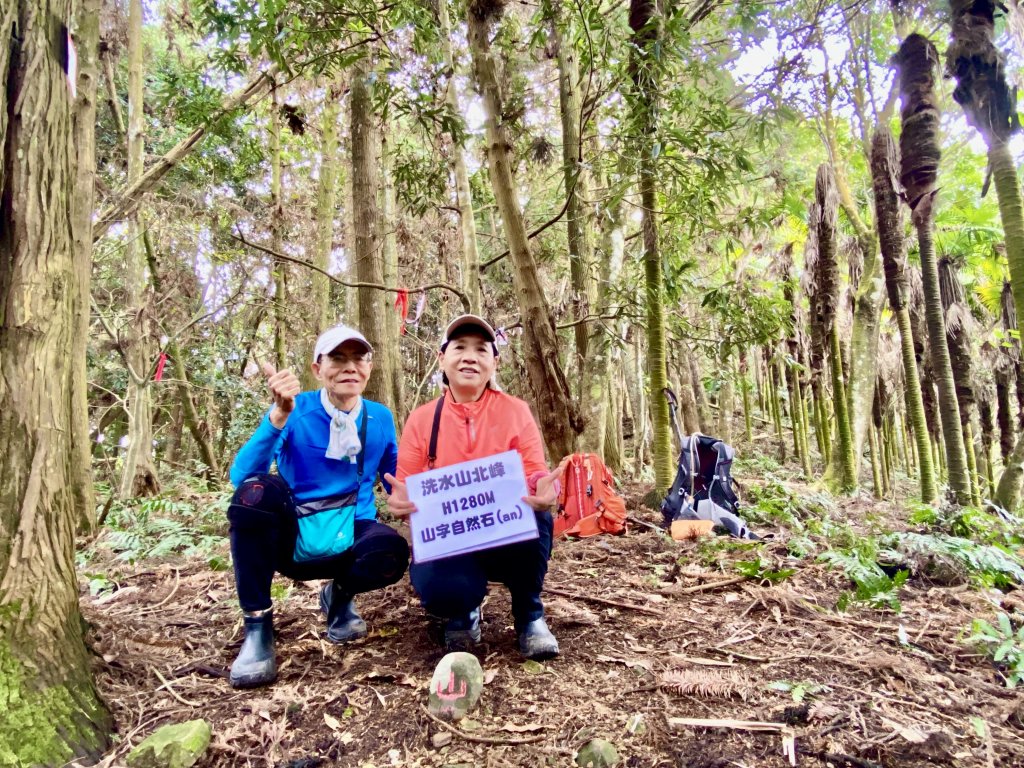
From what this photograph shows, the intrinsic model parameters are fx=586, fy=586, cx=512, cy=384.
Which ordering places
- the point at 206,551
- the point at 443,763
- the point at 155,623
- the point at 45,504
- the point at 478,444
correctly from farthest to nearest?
the point at 206,551 < the point at 155,623 < the point at 478,444 < the point at 45,504 < the point at 443,763

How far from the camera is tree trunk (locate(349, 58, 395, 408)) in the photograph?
621cm

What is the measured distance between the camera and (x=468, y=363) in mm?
2594

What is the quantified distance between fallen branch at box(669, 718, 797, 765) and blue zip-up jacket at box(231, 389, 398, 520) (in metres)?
1.62

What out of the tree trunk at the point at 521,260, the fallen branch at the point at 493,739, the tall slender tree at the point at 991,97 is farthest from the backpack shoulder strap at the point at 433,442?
the tall slender tree at the point at 991,97

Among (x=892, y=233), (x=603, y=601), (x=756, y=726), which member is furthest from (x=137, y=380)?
(x=892, y=233)

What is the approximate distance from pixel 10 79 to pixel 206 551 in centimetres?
379

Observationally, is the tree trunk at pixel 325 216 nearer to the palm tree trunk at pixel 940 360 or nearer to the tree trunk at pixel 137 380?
the tree trunk at pixel 137 380

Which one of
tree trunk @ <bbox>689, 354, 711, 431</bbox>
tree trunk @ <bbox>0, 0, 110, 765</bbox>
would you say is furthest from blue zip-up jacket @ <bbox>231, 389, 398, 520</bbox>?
tree trunk @ <bbox>689, 354, 711, 431</bbox>

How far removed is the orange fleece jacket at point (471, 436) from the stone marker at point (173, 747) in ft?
3.68

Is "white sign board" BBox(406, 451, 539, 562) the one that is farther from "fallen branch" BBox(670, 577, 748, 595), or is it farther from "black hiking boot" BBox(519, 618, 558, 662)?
"fallen branch" BBox(670, 577, 748, 595)

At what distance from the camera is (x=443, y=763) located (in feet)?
5.96

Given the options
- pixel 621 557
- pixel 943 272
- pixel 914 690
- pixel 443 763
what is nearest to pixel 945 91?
pixel 943 272

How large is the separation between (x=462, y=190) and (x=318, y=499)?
12.0ft

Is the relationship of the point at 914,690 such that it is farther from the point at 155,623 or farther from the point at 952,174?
the point at 952,174
